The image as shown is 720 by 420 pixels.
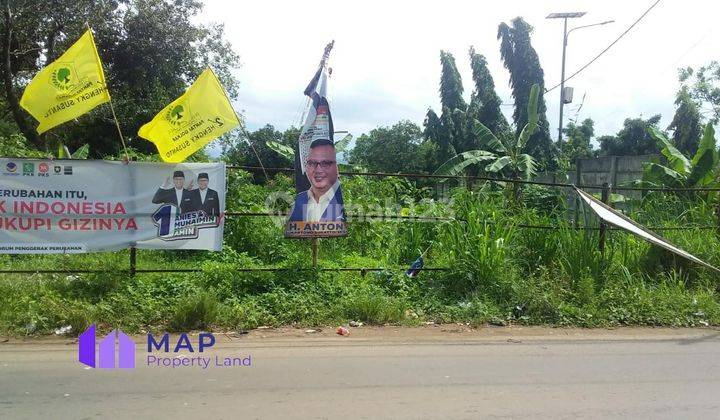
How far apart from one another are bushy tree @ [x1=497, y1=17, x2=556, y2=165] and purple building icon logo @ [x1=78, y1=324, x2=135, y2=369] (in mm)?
21129

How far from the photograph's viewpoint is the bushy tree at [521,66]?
23906 mm

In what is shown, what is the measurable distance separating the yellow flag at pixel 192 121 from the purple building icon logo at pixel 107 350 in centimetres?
235

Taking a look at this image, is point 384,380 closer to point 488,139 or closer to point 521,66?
point 488,139

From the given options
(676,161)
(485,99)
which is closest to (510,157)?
(676,161)

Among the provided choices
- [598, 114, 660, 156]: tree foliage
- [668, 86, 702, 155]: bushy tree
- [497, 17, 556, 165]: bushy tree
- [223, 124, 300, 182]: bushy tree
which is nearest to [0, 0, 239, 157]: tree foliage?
[223, 124, 300, 182]: bushy tree

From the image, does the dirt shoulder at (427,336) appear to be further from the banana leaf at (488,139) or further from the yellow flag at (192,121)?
the banana leaf at (488,139)

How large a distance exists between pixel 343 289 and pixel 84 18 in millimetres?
Answer: 15517

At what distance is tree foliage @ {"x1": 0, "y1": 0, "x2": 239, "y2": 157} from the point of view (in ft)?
55.9

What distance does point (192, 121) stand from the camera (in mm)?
6996

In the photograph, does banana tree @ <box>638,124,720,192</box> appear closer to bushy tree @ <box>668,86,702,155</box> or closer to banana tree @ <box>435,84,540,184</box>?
banana tree @ <box>435,84,540,184</box>

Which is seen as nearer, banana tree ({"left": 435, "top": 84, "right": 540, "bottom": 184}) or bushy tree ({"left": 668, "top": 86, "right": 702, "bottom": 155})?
banana tree ({"left": 435, "top": 84, "right": 540, "bottom": 184})

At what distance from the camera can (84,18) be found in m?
17.4

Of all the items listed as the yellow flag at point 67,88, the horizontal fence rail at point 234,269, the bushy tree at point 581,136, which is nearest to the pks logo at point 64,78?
the yellow flag at point 67,88

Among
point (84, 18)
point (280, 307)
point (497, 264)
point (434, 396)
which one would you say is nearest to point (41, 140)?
point (84, 18)
